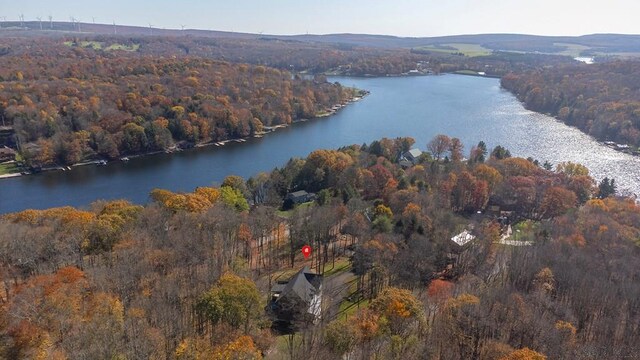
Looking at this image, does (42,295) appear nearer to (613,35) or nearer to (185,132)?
(185,132)

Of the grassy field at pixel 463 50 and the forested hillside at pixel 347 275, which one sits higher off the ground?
the grassy field at pixel 463 50

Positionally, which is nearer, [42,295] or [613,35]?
[42,295]

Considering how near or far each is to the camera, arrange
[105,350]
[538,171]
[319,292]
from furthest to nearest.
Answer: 1. [538,171]
2. [319,292]
3. [105,350]

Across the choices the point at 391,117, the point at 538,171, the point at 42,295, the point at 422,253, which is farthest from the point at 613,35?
the point at 42,295

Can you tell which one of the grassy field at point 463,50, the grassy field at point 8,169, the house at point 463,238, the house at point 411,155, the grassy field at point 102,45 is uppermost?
the grassy field at point 463,50

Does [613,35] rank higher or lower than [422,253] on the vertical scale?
higher

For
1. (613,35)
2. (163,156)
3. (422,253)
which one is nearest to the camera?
(422,253)

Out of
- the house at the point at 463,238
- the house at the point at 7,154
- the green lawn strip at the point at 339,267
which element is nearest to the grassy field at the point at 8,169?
the house at the point at 7,154

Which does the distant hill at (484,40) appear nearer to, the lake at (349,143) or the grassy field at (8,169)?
the lake at (349,143)
